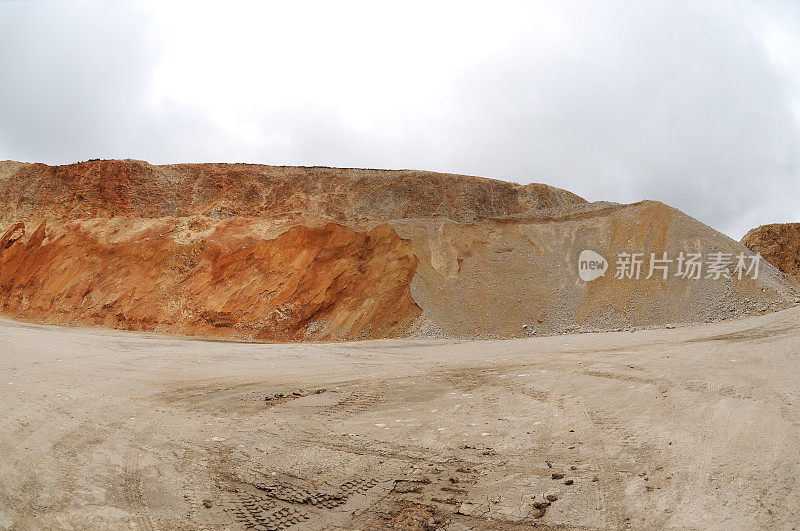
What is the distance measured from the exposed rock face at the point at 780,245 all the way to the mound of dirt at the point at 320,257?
33.9 metres

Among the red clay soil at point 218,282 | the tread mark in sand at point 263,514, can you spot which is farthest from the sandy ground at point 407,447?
the red clay soil at point 218,282

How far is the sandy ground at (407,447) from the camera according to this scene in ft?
14.0

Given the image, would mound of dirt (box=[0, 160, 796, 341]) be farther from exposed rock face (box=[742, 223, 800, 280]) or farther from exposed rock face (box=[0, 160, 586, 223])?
exposed rock face (box=[742, 223, 800, 280])

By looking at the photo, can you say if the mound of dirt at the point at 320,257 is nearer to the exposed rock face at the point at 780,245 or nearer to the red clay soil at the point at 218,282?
the red clay soil at the point at 218,282

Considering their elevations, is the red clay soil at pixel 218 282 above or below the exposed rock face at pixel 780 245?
below

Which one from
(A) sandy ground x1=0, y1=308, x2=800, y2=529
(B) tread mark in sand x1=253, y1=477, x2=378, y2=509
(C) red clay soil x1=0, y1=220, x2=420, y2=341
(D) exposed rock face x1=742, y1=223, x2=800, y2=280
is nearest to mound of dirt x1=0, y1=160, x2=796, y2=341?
(C) red clay soil x1=0, y1=220, x2=420, y2=341

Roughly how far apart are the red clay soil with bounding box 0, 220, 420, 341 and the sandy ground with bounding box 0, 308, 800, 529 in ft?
43.3

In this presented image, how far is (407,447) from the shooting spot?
5.91 meters

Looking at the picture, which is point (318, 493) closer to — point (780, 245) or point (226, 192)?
point (226, 192)

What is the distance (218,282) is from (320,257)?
225 inches

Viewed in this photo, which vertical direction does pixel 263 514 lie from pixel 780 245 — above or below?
below

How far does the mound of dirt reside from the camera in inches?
877

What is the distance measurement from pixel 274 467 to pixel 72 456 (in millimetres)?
2148

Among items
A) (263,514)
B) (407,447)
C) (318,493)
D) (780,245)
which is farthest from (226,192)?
(780,245)
